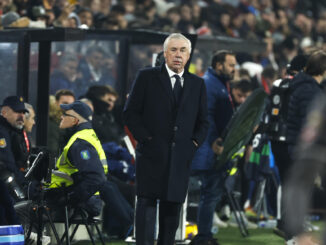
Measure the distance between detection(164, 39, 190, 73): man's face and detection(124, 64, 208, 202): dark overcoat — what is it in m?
0.08

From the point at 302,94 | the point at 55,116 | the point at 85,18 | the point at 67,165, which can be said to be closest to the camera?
the point at 67,165

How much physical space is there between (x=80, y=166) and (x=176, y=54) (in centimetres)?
151

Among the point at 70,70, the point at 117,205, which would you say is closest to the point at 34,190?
the point at 117,205

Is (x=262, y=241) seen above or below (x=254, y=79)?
below

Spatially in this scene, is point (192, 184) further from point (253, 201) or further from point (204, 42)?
point (204, 42)

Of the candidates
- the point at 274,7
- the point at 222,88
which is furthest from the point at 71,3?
the point at 274,7

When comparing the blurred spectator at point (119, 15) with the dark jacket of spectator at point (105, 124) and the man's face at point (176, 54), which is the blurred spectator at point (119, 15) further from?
the man's face at point (176, 54)

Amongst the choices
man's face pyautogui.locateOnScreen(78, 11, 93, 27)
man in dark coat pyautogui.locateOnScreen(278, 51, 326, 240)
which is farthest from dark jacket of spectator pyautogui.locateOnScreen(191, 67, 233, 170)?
man's face pyautogui.locateOnScreen(78, 11, 93, 27)

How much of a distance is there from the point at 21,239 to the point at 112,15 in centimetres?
844

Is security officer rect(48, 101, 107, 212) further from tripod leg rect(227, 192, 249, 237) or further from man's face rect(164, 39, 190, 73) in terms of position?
tripod leg rect(227, 192, 249, 237)

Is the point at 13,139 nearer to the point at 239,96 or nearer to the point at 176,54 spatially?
the point at 176,54

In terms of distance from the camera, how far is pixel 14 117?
944cm

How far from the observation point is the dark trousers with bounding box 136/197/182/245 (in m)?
7.74

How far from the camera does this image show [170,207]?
307 inches
